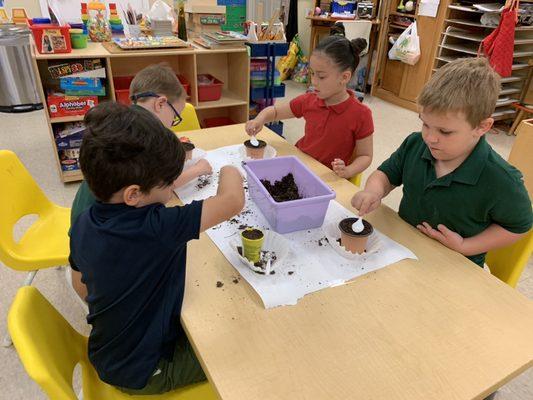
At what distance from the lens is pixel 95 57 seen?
2.56m

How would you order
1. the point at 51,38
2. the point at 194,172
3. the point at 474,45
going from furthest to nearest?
1. the point at 474,45
2. the point at 51,38
3. the point at 194,172

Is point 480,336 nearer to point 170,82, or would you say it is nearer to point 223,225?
point 223,225

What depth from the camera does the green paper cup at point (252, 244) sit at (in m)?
0.99

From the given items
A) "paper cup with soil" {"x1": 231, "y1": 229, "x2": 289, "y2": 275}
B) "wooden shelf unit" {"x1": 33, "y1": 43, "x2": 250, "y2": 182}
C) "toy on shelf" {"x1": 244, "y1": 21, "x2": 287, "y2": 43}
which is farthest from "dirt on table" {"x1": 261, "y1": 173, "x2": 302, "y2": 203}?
"toy on shelf" {"x1": 244, "y1": 21, "x2": 287, "y2": 43}

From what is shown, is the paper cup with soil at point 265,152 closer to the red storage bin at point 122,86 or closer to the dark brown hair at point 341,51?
the dark brown hair at point 341,51

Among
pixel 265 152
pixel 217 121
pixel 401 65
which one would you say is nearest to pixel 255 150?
pixel 265 152

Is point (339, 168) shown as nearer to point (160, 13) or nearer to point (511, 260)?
point (511, 260)

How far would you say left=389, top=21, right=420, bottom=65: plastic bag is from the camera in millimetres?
4316

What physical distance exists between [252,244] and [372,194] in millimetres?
473

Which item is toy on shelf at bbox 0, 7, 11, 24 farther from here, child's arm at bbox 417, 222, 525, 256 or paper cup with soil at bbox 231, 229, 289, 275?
child's arm at bbox 417, 222, 525, 256

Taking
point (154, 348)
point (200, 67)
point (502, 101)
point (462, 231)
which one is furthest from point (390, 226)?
point (502, 101)

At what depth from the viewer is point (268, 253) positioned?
1042 millimetres

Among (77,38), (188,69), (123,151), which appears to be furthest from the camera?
(188,69)

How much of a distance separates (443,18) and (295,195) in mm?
3770
